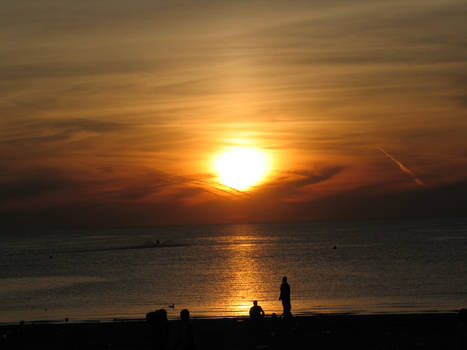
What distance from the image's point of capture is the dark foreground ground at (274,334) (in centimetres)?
2295

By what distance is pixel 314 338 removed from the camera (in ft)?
79.6

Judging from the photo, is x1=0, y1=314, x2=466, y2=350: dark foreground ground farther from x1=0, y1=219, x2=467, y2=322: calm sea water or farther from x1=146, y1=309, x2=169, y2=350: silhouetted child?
x1=0, y1=219, x2=467, y2=322: calm sea water

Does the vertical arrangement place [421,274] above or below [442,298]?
above

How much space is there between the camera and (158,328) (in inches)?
648

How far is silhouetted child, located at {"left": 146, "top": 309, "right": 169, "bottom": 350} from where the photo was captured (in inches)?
642

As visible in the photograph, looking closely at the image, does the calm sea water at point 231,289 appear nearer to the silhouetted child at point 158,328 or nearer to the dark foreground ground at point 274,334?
the dark foreground ground at point 274,334

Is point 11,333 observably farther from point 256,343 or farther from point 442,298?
point 442,298

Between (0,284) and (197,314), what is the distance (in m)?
47.1

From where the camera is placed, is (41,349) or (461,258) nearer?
(41,349)

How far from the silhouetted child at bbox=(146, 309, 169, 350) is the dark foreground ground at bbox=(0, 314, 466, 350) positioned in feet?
21.8

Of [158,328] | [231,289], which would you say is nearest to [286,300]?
[158,328]

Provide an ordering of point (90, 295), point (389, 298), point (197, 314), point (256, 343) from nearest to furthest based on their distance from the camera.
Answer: point (256, 343) < point (197, 314) < point (389, 298) < point (90, 295)

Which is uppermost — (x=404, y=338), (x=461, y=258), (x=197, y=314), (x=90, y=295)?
(x=461, y=258)

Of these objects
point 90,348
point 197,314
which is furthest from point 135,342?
point 197,314
